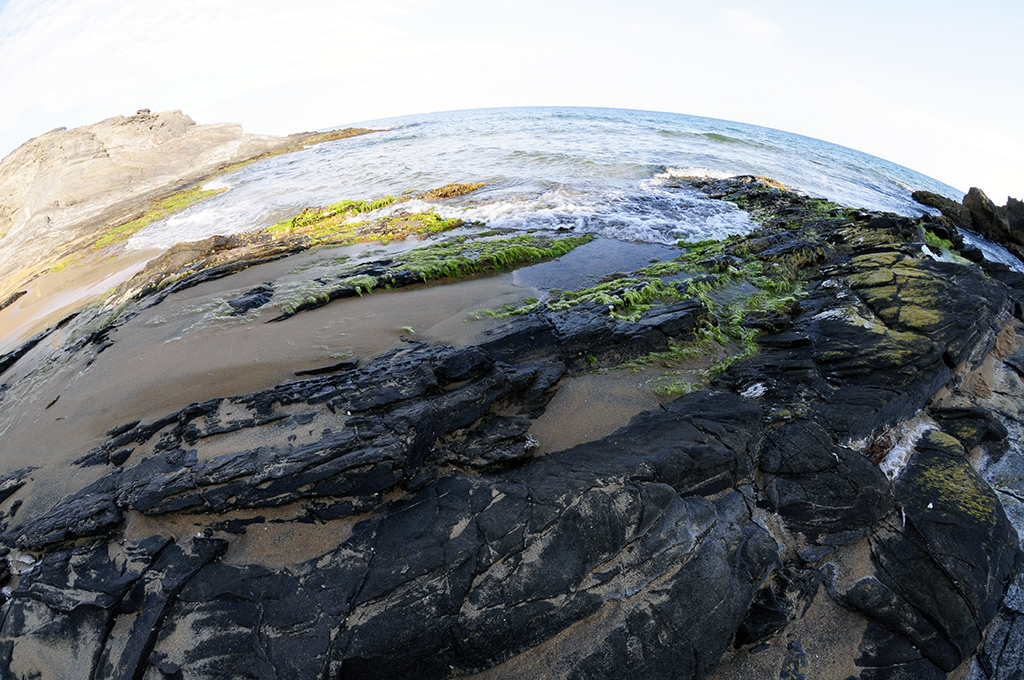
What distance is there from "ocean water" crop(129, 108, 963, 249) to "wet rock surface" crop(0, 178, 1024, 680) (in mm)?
7904

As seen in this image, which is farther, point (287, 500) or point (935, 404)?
point (935, 404)

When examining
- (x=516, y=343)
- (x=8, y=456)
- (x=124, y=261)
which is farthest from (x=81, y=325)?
(x=516, y=343)

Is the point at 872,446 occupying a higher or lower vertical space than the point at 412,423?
lower

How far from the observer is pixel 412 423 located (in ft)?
15.0

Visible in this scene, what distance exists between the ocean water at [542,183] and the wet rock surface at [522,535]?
790 centimetres

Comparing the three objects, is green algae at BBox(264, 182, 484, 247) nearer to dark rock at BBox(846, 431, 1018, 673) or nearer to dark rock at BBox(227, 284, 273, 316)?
dark rock at BBox(227, 284, 273, 316)

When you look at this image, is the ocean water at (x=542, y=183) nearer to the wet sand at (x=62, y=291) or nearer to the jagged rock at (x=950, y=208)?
the jagged rock at (x=950, y=208)

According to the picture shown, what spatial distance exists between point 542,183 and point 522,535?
16.1m

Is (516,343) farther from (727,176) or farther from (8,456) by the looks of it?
(727,176)

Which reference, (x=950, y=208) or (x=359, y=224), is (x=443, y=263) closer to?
(x=359, y=224)

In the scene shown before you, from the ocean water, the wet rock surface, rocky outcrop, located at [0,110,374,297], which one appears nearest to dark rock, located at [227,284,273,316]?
the wet rock surface

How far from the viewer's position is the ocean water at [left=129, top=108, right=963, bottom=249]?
14047mm

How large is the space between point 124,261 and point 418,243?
963cm

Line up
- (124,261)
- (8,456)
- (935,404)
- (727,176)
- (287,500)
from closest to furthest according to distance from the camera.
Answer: (287,500), (8,456), (935,404), (124,261), (727,176)
